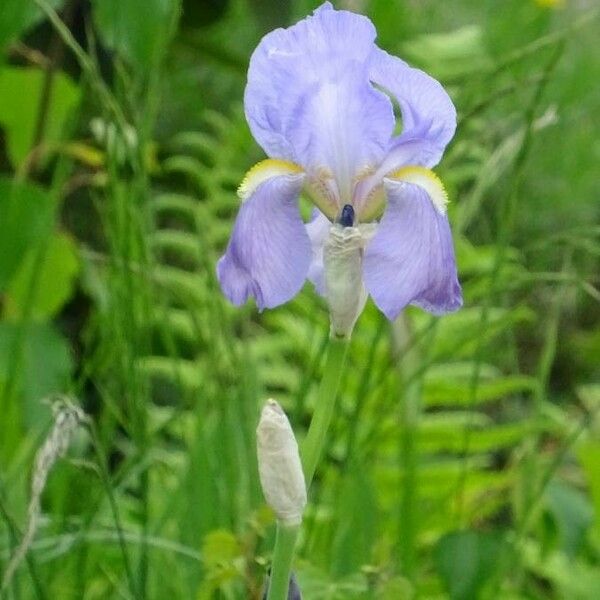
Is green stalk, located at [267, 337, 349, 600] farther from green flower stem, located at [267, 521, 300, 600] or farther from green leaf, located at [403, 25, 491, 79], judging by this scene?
green leaf, located at [403, 25, 491, 79]

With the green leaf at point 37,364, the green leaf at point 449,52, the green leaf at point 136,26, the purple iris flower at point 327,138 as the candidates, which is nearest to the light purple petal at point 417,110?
the purple iris flower at point 327,138

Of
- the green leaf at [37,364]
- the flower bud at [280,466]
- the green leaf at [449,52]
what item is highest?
the green leaf at [449,52]

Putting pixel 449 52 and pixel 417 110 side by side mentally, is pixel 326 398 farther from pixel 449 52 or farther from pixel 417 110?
pixel 449 52

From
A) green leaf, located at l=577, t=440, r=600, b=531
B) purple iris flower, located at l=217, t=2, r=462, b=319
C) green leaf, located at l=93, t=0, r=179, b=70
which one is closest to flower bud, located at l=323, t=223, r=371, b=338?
purple iris flower, located at l=217, t=2, r=462, b=319

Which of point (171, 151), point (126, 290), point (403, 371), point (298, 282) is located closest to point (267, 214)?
point (298, 282)

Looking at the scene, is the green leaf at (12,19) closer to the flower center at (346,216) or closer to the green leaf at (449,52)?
the flower center at (346,216)

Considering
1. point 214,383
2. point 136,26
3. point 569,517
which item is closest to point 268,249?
point 136,26
